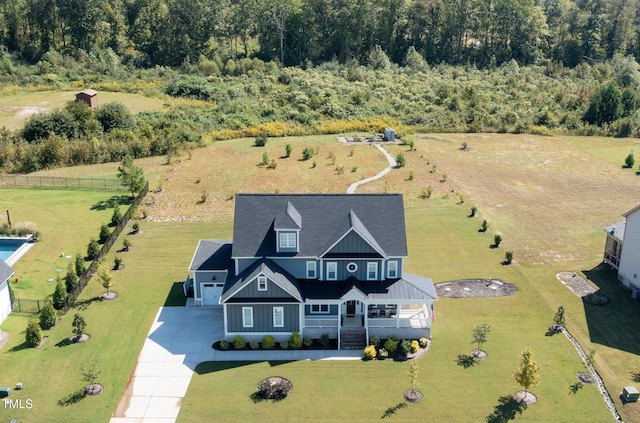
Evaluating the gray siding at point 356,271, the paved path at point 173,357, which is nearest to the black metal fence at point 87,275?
the paved path at point 173,357

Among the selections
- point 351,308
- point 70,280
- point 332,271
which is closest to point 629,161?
point 351,308

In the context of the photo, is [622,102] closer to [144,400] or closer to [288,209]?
[288,209]

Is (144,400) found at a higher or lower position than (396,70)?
lower

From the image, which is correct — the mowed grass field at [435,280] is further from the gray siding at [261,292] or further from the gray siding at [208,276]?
the gray siding at [261,292]

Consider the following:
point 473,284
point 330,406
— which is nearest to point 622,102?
point 473,284

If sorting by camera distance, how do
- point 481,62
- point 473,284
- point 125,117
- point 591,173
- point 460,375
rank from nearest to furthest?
1. point 460,375
2. point 473,284
3. point 591,173
4. point 125,117
5. point 481,62

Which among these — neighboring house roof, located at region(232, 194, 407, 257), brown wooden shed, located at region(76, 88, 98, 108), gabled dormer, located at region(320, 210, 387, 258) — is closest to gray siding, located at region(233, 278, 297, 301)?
neighboring house roof, located at region(232, 194, 407, 257)

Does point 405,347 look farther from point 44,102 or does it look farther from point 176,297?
point 44,102
